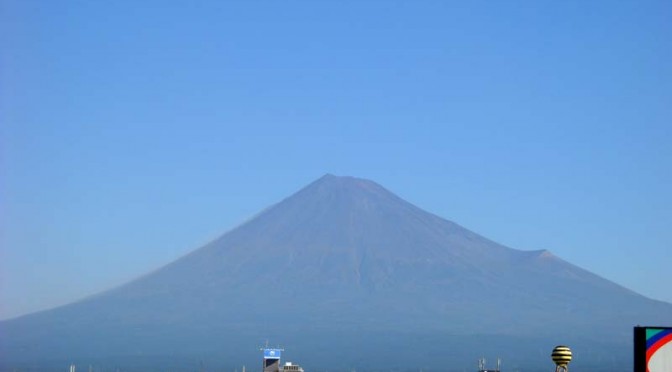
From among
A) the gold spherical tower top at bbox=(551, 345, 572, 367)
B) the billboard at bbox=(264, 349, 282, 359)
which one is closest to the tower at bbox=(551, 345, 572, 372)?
the gold spherical tower top at bbox=(551, 345, 572, 367)

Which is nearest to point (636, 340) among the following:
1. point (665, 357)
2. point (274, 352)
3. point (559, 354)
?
point (665, 357)

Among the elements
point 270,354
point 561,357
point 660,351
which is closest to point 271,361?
point 270,354

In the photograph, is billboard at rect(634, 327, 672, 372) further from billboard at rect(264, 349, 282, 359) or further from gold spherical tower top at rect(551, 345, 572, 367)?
billboard at rect(264, 349, 282, 359)

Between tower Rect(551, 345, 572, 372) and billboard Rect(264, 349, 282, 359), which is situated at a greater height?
billboard Rect(264, 349, 282, 359)

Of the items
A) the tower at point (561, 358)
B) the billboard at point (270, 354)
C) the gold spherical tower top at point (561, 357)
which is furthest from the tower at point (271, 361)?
the gold spherical tower top at point (561, 357)

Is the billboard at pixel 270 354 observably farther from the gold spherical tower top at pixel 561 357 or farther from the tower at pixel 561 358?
the gold spherical tower top at pixel 561 357

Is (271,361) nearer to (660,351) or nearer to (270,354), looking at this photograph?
(270,354)

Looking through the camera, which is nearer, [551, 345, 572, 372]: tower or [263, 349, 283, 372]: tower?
[551, 345, 572, 372]: tower

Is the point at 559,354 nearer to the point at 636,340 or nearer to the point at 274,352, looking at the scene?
the point at 636,340
